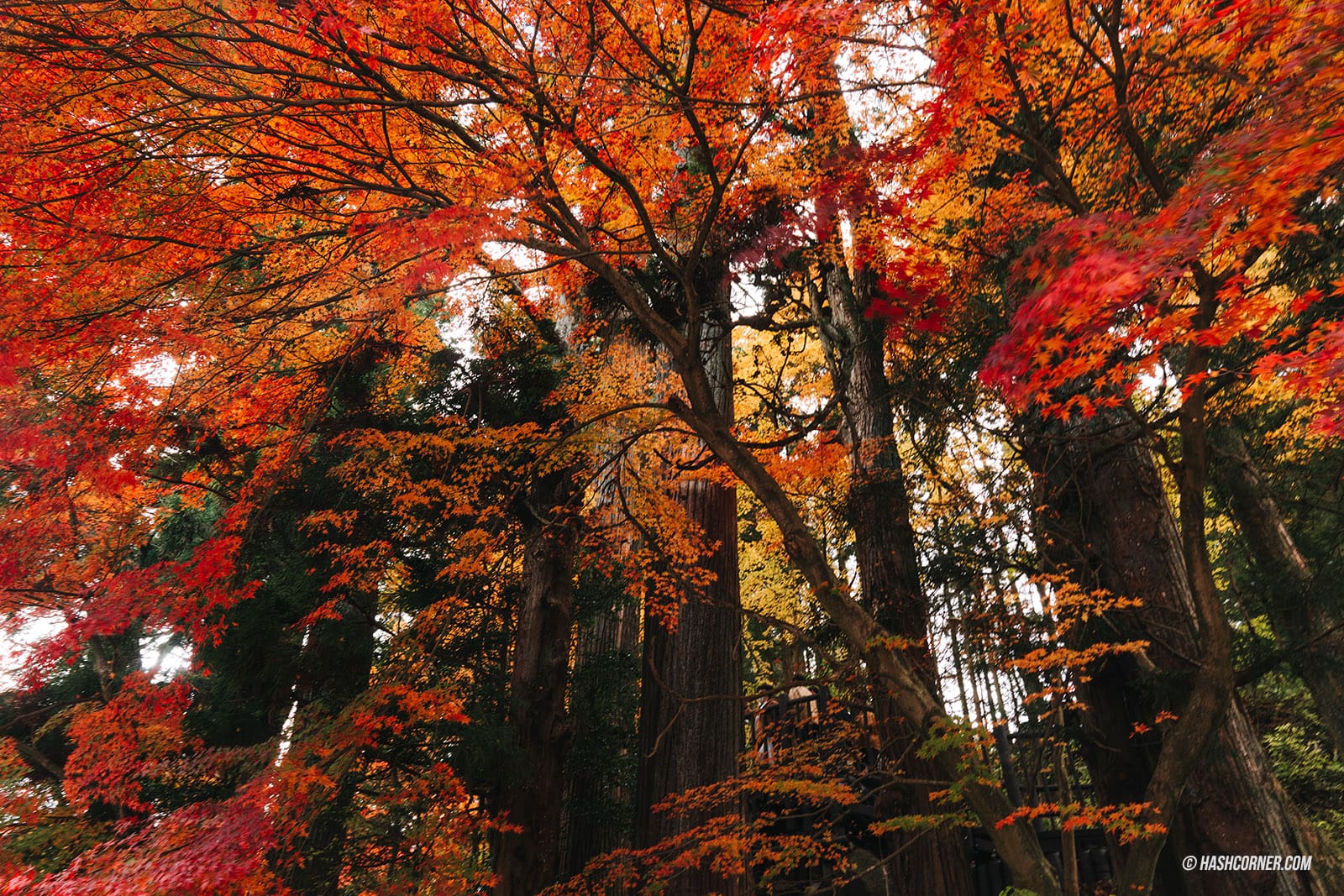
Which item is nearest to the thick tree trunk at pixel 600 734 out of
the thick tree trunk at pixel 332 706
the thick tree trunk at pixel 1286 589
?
the thick tree trunk at pixel 332 706

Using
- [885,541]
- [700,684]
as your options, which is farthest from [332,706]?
[885,541]

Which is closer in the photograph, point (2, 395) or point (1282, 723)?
point (2, 395)

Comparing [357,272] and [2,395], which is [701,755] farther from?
[2,395]

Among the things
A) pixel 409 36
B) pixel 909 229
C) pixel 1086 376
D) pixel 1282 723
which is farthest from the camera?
pixel 1282 723

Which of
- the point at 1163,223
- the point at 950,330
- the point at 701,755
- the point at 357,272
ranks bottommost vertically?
the point at 701,755

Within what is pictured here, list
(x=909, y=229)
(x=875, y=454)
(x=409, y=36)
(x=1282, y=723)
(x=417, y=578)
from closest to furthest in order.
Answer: (x=409, y=36) < (x=875, y=454) < (x=909, y=229) < (x=417, y=578) < (x=1282, y=723)

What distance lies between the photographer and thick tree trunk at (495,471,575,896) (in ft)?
21.7

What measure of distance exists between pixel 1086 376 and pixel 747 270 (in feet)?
12.0

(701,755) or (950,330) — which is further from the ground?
(950,330)

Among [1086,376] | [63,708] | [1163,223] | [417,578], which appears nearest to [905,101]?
[1086,376]

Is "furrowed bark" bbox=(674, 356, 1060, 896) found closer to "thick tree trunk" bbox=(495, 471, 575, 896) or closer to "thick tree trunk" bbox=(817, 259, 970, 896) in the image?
Result: "thick tree trunk" bbox=(817, 259, 970, 896)

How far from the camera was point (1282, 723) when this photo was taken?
10.8m

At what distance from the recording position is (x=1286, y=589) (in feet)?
18.6

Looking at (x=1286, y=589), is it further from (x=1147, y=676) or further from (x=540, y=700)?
(x=540, y=700)
